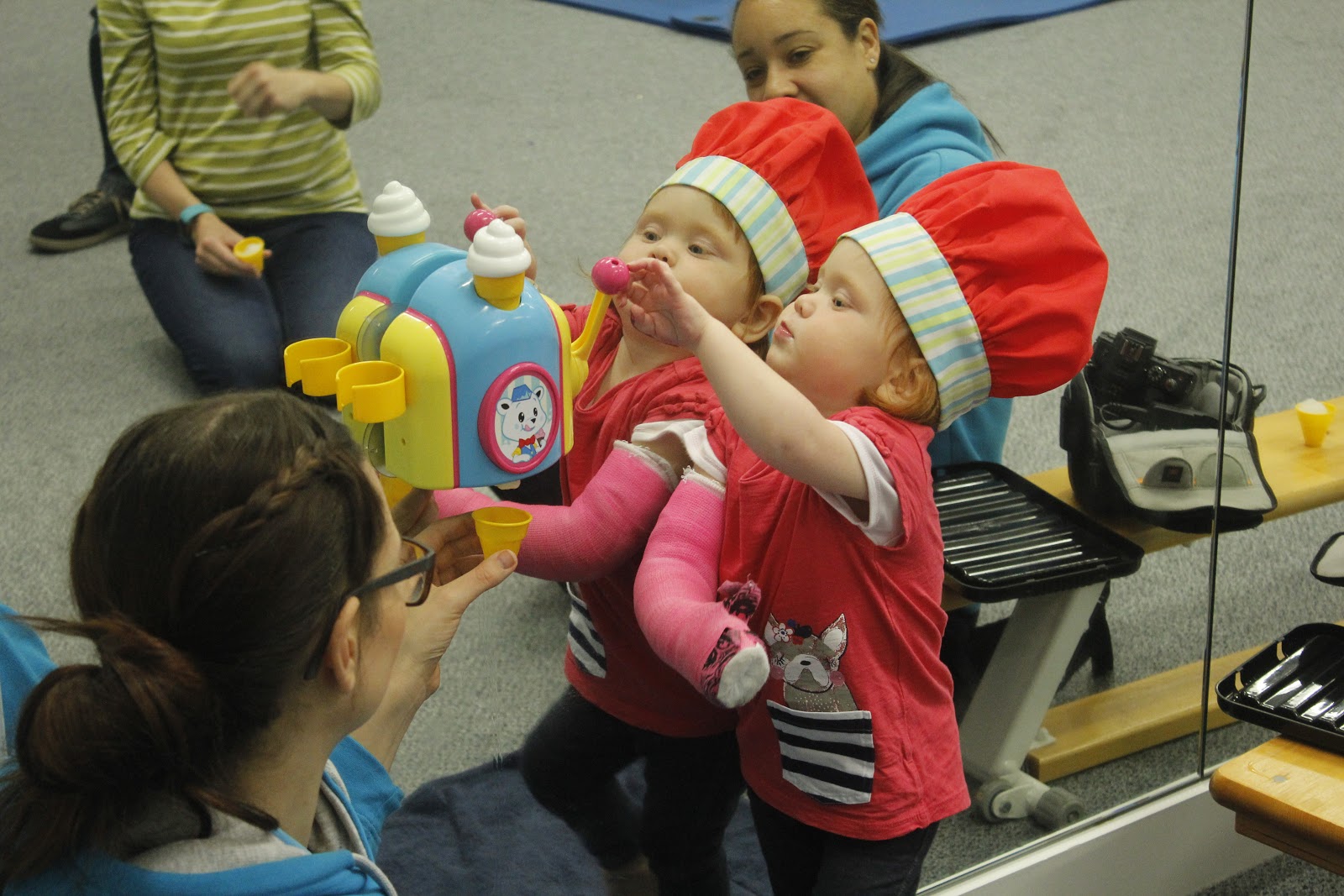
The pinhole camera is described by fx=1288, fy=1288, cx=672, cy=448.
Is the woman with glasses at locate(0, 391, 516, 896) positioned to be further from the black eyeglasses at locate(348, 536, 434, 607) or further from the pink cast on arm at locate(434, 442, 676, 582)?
the pink cast on arm at locate(434, 442, 676, 582)

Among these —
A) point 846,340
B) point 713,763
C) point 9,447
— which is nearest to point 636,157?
point 846,340

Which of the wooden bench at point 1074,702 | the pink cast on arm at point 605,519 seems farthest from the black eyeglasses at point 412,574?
the wooden bench at point 1074,702

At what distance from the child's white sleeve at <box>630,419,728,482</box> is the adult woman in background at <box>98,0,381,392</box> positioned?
0.76ft

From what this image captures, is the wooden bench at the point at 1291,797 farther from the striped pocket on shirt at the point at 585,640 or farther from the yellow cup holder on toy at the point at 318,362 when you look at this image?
the yellow cup holder on toy at the point at 318,362

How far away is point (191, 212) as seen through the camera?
123 centimetres

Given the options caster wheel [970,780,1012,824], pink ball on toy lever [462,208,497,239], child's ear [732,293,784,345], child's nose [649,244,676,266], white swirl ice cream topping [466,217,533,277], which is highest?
white swirl ice cream topping [466,217,533,277]

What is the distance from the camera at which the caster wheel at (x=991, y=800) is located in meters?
1.28

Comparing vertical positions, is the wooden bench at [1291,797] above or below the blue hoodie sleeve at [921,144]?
below

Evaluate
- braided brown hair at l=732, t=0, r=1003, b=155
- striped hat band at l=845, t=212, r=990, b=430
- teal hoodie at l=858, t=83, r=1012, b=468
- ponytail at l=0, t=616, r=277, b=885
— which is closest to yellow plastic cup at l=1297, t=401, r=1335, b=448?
teal hoodie at l=858, t=83, r=1012, b=468

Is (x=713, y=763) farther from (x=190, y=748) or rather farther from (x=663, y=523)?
Answer: (x=190, y=748)

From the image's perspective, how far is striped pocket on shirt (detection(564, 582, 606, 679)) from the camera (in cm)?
105

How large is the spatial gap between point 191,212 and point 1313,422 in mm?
1199

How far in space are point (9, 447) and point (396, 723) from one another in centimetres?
78

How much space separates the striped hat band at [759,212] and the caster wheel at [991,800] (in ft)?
1.95
